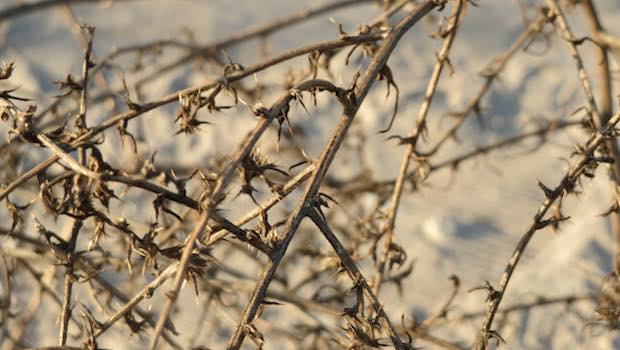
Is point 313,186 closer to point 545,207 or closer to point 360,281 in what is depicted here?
point 360,281

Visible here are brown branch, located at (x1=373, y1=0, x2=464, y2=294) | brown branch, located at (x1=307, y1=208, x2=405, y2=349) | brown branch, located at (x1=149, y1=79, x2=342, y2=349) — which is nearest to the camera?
brown branch, located at (x1=149, y1=79, x2=342, y2=349)

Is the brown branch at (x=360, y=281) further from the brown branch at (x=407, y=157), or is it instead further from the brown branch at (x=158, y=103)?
the brown branch at (x=407, y=157)

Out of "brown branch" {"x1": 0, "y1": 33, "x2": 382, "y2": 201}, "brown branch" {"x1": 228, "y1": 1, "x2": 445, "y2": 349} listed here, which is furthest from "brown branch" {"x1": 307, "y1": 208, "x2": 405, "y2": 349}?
"brown branch" {"x1": 0, "y1": 33, "x2": 382, "y2": 201}

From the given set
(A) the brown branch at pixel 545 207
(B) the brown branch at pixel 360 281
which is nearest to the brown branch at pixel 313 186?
(B) the brown branch at pixel 360 281

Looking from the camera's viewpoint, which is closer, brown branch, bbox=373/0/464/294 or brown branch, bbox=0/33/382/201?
brown branch, bbox=0/33/382/201

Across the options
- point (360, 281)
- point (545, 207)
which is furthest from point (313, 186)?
point (545, 207)

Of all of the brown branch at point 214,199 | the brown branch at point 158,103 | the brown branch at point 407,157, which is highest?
the brown branch at point 407,157

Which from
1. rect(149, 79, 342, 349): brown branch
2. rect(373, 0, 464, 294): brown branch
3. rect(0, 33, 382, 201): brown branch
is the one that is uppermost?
rect(373, 0, 464, 294): brown branch

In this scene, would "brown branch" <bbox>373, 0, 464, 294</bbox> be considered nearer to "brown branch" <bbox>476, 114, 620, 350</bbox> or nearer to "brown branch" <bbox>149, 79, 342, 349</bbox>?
"brown branch" <bbox>476, 114, 620, 350</bbox>

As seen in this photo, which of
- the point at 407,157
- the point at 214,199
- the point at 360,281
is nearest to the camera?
the point at 214,199

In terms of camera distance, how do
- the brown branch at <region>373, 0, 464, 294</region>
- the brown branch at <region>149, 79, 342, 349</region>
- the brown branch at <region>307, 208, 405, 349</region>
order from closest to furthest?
the brown branch at <region>149, 79, 342, 349</region> < the brown branch at <region>307, 208, 405, 349</region> < the brown branch at <region>373, 0, 464, 294</region>

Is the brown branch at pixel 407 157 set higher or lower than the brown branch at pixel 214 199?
higher

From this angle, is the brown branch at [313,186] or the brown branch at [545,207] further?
the brown branch at [545,207]

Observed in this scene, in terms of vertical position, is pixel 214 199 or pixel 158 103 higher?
pixel 158 103
